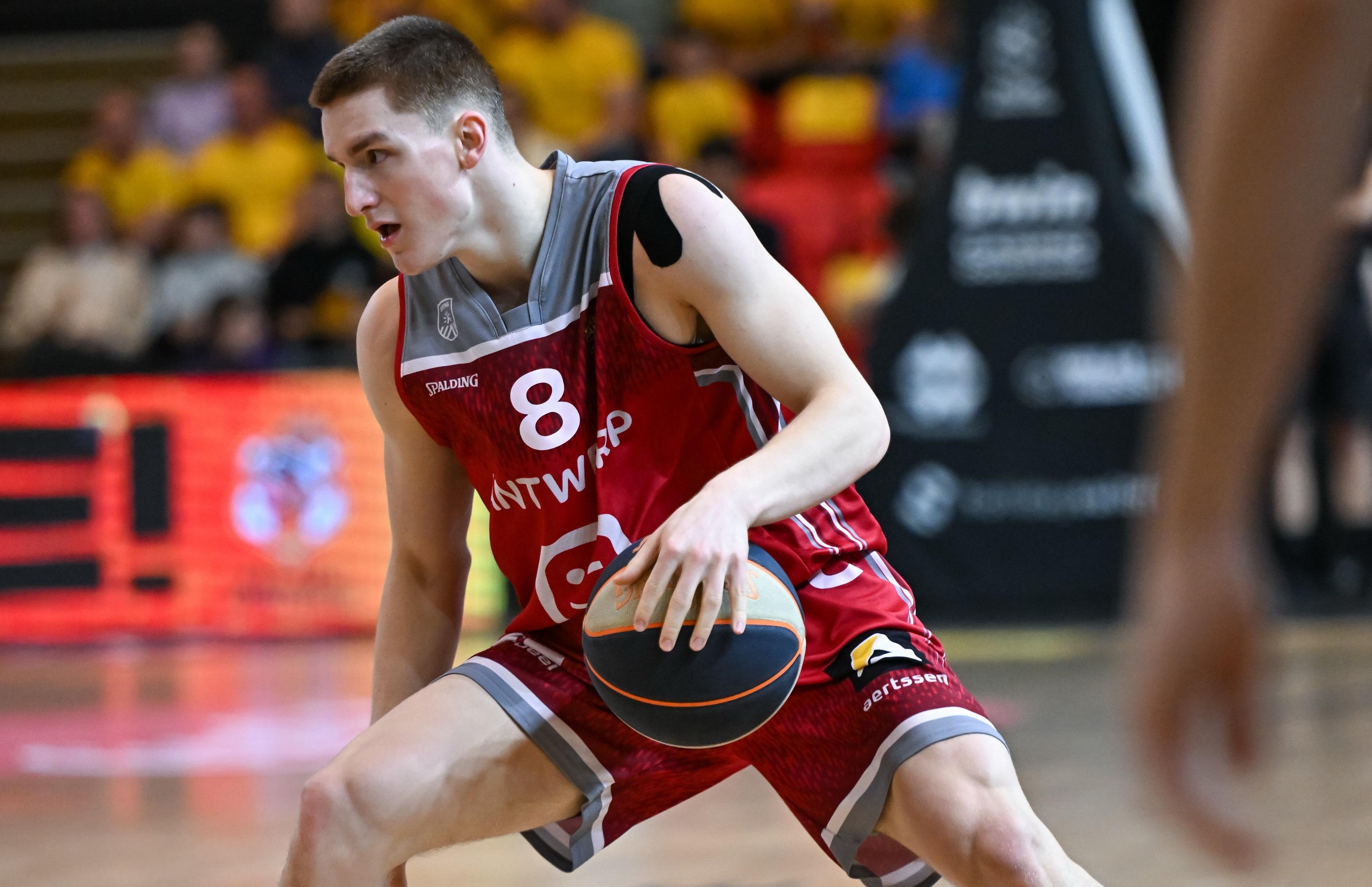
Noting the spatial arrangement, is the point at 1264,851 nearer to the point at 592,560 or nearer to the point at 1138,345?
the point at 592,560

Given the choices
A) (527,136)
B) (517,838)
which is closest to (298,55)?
(527,136)

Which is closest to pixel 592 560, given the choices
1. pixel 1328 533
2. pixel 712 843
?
pixel 712 843

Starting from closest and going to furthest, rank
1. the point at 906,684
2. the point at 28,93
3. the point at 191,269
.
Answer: the point at 906,684, the point at 191,269, the point at 28,93

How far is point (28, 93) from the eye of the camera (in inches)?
520

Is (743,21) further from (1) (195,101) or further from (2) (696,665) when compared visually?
(2) (696,665)

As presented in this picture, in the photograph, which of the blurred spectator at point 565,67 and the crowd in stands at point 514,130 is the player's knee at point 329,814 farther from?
the blurred spectator at point 565,67

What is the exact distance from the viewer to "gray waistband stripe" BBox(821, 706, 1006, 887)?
8.28ft

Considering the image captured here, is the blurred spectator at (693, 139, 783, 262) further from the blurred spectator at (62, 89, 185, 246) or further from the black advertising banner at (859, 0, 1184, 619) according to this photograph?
the blurred spectator at (62, 89, 185, 246)

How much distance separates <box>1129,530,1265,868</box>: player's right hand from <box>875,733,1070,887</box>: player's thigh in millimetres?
1490

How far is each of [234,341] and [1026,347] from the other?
4.50 m

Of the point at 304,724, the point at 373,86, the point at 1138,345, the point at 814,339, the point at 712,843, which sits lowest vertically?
the point at 304,724

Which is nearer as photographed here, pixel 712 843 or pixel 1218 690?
pixel 1218 690

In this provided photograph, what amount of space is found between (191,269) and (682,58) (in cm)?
345

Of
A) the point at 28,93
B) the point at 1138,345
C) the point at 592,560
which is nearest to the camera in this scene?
the point at 592,560
